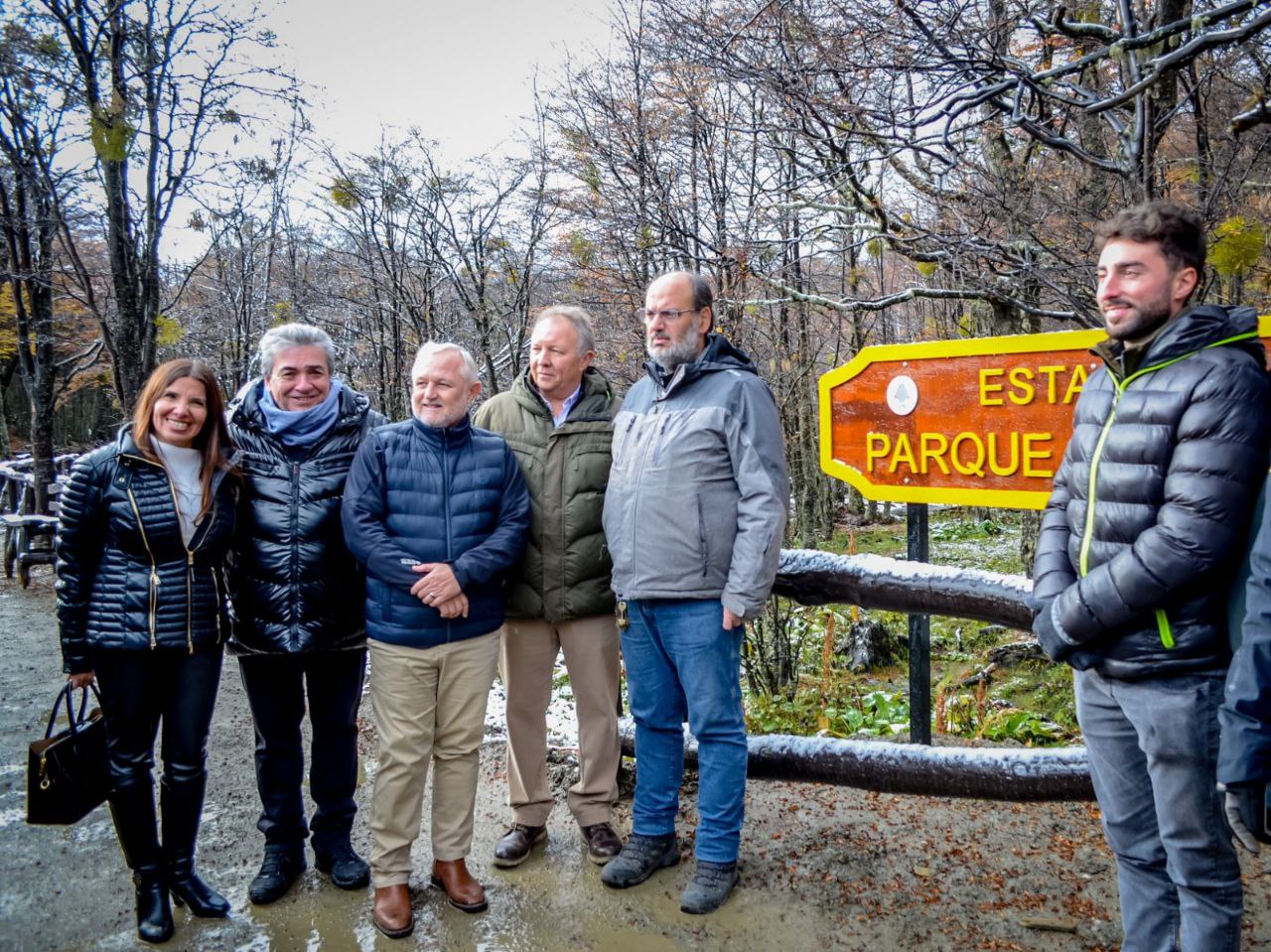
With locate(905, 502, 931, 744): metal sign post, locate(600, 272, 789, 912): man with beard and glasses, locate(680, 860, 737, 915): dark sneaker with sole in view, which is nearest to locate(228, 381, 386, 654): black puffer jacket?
locate(600, 272, 789, 912): man with beard and glasses

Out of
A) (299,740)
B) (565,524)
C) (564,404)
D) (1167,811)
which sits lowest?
(299,740)

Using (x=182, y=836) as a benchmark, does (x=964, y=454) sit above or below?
above

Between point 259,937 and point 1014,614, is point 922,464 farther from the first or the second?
point 259,937

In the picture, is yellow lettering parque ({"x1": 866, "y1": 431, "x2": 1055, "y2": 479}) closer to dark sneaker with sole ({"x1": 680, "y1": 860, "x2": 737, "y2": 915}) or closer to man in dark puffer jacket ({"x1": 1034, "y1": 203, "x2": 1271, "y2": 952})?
man in dark puffer jacket ({"x1": 1034, "y1": 203, "x2": 1271, "y2": 952})

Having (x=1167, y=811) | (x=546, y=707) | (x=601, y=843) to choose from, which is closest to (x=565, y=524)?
(x=546, y=707)

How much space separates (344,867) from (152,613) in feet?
3.88

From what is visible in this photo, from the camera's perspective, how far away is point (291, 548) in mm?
2945

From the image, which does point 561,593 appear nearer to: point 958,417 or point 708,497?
point 708,497

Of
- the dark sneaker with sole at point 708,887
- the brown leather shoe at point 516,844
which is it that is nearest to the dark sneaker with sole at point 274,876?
the brown leather shoe at point 516,844

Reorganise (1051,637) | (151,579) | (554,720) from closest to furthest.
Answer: (1051,637) → (151,579) → (554,720)

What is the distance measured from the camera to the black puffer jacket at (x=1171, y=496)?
6.32 feet

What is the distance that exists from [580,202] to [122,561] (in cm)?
637

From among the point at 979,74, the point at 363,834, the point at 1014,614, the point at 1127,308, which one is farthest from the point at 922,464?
the point at 363,834

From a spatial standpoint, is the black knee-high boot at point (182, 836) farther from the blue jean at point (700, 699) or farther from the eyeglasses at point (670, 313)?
the eyeglasses at point (670, 313)
